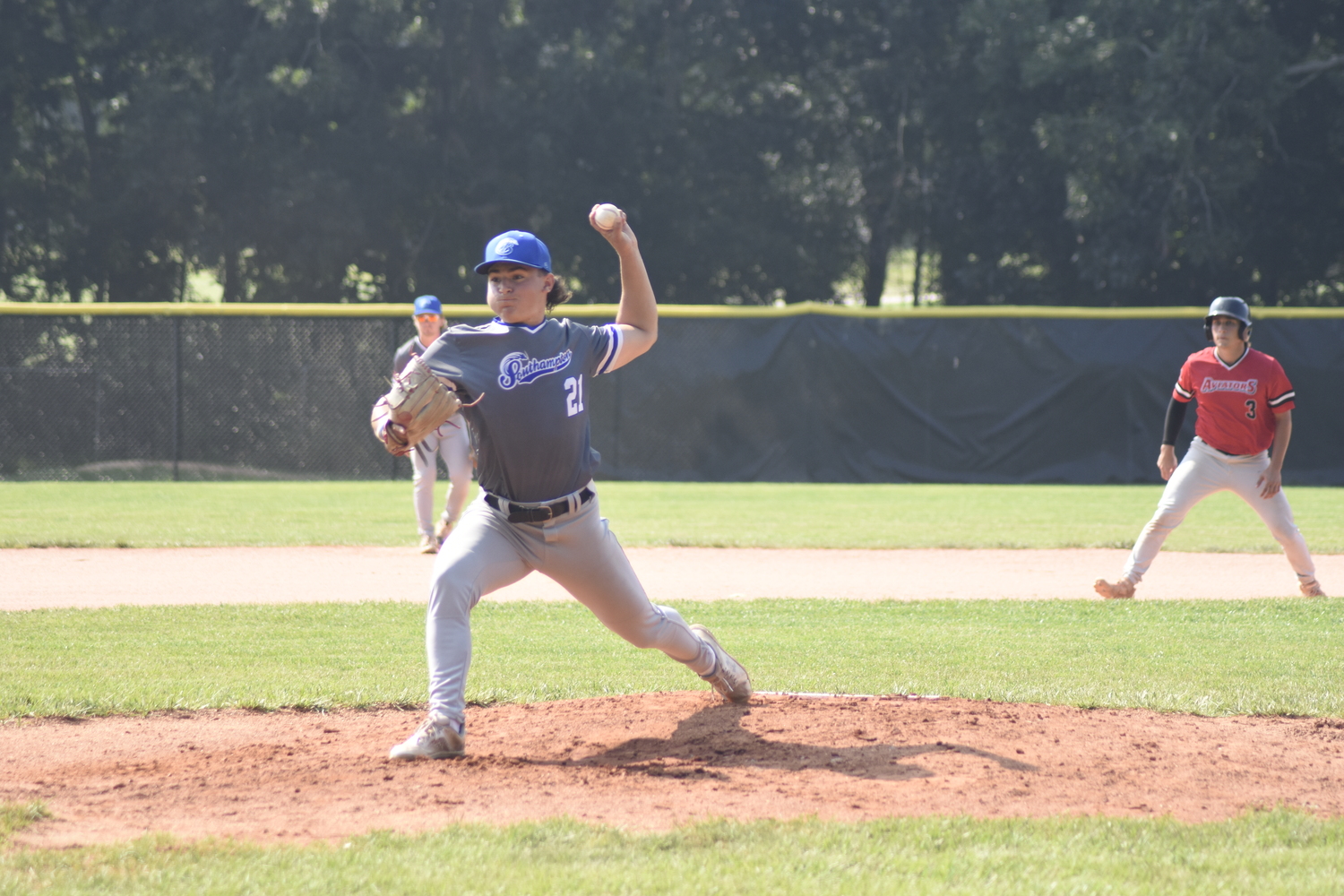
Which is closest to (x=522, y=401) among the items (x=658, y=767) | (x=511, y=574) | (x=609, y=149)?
(x=511, y=574)

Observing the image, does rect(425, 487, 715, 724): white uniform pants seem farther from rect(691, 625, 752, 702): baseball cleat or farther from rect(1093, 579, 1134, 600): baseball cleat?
rect(1093, 579, 1134, 600): baseball cleat

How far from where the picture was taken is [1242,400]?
757cm

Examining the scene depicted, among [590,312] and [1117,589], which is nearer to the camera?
[1117,589]

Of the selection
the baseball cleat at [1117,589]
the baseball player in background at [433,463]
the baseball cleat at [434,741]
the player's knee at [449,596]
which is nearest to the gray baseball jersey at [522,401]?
the player's knee at [449,596]

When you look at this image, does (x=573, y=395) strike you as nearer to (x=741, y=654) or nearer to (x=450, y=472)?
(x=741, y=654)

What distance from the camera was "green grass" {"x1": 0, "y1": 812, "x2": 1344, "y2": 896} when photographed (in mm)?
2990

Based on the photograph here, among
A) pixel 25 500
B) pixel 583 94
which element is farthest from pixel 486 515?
pixel 583 94

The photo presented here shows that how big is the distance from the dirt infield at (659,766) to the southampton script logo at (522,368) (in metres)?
1.25

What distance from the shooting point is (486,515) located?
13.9ft

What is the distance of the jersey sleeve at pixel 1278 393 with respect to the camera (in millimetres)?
7484

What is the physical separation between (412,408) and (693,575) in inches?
207

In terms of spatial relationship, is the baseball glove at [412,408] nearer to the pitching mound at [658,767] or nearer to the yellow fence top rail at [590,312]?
the pitching mound at [658,767]

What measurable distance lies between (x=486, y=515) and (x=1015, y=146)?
23327 mm

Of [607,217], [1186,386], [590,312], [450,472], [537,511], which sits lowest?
[450,472]
